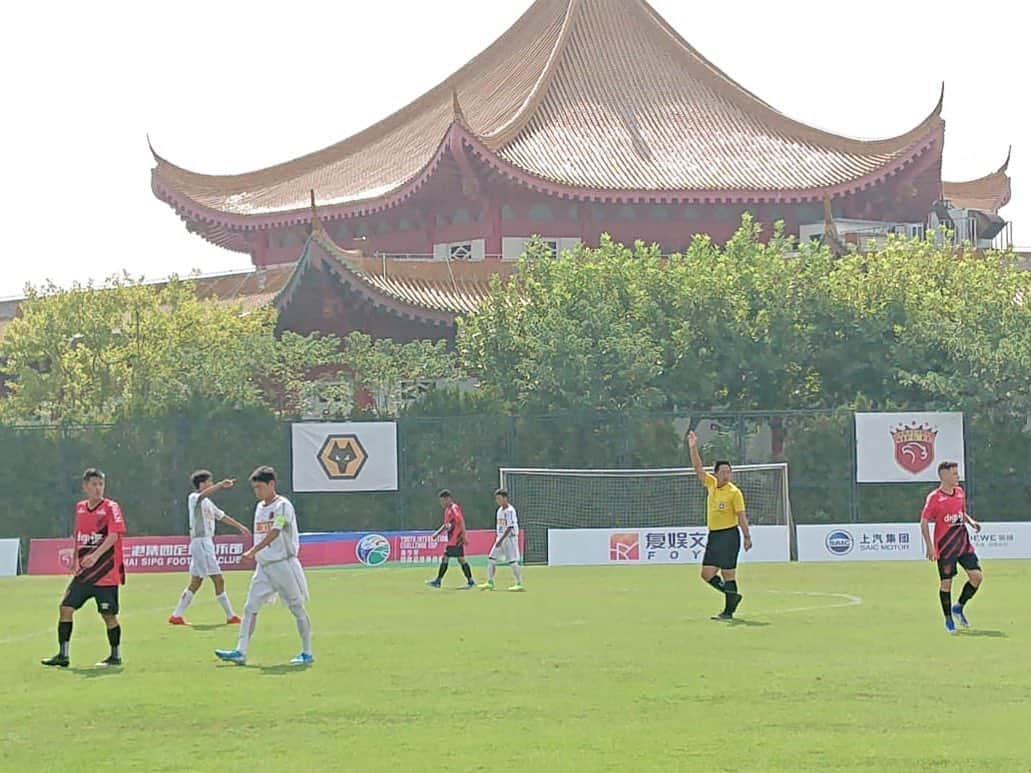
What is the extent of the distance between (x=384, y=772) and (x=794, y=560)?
31333mm

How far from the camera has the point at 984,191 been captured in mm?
70188

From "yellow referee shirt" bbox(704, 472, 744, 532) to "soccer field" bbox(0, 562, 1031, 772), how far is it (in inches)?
44.1

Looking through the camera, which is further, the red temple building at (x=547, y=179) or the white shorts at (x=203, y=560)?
the red temple building at (x=547, y=179)

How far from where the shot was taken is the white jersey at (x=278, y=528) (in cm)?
1730

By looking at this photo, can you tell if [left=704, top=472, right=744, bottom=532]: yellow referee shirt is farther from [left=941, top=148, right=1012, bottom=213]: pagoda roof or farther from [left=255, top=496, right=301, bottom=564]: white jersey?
[left=941, top=148, right=1012, bottom=213]: pagoda roof

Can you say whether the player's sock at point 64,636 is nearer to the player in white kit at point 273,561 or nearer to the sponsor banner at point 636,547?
the player in white kit at point 273,561

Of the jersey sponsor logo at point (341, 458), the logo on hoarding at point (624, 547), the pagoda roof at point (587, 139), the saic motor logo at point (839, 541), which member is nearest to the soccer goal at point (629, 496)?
the saic motor logo at point (839, 541)

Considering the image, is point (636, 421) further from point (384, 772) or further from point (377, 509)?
point (384, 772)

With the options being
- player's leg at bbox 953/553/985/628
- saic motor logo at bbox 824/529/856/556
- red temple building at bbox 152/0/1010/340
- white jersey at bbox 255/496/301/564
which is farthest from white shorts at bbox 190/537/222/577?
red temple building at bbox 152/0/1010/340

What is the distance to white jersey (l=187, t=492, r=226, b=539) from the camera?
932 inches

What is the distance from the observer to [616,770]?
37.4 ft

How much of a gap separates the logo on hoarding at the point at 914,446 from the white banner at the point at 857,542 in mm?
2686

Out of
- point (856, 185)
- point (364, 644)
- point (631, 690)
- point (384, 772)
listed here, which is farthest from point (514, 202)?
point (384, 772)

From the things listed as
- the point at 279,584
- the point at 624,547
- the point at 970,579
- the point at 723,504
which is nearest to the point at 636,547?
the point at 624,547
